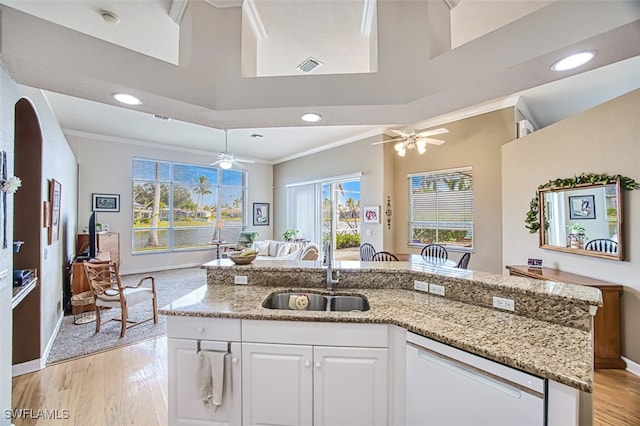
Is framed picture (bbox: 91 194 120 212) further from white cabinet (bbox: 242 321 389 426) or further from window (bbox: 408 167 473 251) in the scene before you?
window (bbox: 408 167 473 251)

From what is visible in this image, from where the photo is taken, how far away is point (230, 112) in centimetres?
211

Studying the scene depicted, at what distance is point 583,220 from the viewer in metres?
3.30

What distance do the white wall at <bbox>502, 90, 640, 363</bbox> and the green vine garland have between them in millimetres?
59

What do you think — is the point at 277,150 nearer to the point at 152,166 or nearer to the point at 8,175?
the point at 152,166

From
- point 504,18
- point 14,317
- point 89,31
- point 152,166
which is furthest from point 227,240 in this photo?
point 504,18

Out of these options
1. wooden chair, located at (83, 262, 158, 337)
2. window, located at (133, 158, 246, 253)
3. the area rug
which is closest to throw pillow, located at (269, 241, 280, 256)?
the area rug

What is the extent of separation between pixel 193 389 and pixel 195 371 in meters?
0.12

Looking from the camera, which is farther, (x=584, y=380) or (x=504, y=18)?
(x=504, y=18)

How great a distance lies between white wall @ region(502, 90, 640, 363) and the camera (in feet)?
9.14

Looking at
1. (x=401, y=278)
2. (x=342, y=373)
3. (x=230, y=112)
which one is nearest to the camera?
(x=342, y=373)

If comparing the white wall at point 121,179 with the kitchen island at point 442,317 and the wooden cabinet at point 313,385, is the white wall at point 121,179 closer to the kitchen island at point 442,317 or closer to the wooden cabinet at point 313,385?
the kitchen island at point 442,317

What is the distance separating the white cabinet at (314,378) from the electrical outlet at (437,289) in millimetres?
651

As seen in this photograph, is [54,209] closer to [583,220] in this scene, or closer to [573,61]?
[573,61]

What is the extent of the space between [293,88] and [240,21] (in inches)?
29.4
